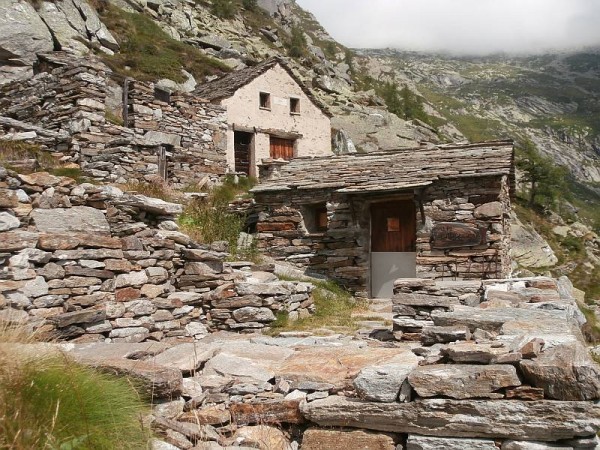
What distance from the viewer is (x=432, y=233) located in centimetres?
1188

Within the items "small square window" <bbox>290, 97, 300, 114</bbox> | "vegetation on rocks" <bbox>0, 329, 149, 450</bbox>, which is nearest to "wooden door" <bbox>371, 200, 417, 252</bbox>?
"vegetation on rocks" <bbox>0, 329, 149, 450</bbox>

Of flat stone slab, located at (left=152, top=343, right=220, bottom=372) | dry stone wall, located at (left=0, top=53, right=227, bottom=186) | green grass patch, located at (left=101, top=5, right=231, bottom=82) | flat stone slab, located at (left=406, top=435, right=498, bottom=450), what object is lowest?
flat stone slab, located at (left=406, top=435, right=498, bottom=450)

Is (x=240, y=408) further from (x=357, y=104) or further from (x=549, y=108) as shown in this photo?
(x=549, y=108)

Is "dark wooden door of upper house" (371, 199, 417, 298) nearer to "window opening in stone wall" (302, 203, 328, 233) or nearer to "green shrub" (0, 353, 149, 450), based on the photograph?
"window opening in stone wall" (302, 203, 328, 233)

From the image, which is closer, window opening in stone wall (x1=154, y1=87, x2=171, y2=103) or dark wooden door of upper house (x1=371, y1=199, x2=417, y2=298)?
dark wooden door of upper house (x1=371, y1=199, x2=417, y2=298)

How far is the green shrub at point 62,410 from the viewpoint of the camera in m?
2.45

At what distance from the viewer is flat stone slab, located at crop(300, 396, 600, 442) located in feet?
9.35

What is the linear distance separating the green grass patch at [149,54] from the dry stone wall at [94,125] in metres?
8.77

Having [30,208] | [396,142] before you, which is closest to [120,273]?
[30,208]

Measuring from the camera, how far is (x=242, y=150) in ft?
70.1

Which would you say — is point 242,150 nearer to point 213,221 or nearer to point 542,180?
point 213,221

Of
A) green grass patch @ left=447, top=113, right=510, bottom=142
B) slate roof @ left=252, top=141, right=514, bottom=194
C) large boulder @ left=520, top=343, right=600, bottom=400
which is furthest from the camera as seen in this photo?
green grass patch @ left=447, top=113, right=510, bottom=142

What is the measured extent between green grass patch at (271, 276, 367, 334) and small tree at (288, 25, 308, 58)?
33739 millimetres

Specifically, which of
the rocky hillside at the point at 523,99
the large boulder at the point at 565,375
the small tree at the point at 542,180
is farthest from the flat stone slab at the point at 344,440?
the rocky hillside at the point at 523,99
